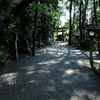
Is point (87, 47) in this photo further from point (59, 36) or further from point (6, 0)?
point (59, 36)

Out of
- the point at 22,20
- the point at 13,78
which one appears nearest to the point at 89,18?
the point at 22,20

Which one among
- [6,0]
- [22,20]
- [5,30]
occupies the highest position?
[6,0]

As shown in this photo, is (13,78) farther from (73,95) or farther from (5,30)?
(73,95)

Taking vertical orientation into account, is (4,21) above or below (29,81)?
above

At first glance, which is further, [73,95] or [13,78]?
[13,78]

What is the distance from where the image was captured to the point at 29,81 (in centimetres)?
472


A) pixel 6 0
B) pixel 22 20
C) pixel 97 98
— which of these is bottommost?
pixel 97 98

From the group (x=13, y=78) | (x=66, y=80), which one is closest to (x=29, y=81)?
(x=13, y=78)

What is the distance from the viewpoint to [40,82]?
15.1 ft

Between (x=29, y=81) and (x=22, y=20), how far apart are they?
17.9 feet

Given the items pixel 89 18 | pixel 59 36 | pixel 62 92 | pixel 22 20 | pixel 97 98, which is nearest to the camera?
pixel 97 98

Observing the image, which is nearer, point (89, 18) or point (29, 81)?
point (29, 81)

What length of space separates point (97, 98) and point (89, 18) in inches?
1071

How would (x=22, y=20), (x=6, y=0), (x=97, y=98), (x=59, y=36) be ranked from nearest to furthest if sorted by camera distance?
(x=97, y=98)
(x=6, y=0)
(x=22, y=20)
(x=59, y=36)
